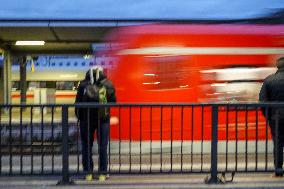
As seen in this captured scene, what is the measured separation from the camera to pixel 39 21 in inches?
770

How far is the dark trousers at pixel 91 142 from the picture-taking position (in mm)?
7402

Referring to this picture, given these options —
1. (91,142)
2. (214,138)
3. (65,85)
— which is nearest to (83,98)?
(91,142)

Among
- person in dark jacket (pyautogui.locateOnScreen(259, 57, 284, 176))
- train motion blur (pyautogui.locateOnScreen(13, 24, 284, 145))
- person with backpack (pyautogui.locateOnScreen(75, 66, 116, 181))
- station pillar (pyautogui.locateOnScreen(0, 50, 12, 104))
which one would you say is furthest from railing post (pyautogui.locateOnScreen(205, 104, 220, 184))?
station pillar (pyautogui.locateOnScreen(0, 50, 12, 104))

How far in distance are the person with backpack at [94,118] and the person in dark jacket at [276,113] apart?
7.49 ft

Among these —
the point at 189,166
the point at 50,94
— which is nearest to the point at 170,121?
the point at 189,166

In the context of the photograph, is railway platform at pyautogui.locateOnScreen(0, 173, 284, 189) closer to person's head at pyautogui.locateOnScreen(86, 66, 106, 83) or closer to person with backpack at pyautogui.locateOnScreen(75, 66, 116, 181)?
person with backpack at pyautogui.locateOnScreen(75, 66, 116, 181)

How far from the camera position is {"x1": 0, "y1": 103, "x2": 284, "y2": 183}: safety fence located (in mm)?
7199

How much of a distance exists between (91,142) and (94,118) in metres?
0.34

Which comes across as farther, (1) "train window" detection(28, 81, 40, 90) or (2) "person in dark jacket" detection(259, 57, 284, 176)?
(1) "train window" detection(28, 81, 40, 90)

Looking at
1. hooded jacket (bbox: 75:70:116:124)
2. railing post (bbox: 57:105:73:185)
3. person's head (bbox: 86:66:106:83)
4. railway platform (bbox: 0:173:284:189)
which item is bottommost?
railway platform (bbox: 0:173:284:189)

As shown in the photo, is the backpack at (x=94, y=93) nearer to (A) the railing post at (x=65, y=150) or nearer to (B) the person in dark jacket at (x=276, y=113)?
(A) the railing post at (x=65, y=150)

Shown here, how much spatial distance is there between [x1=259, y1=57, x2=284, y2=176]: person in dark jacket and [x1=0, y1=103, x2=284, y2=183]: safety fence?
0.03m

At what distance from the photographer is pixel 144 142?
7465mm

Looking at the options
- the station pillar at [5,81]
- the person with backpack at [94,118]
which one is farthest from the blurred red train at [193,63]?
the station pillar at [5,81]
